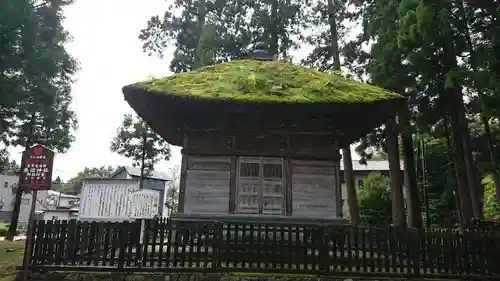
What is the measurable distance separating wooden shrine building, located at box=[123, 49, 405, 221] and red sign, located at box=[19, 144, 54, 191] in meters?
2.57

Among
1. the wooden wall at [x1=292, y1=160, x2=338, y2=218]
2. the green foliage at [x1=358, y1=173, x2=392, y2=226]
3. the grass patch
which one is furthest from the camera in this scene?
the green foliage at [x1=358, y1=173, x2=392, y2=226]

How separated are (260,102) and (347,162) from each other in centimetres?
1125

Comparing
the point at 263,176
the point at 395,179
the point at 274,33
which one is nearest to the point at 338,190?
the point at 263,176

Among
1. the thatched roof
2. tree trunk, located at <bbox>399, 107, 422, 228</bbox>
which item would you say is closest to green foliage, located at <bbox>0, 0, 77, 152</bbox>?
the thatched roof

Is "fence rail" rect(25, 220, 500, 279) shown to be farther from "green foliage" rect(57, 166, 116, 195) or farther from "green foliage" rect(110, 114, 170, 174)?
"green foliage" rect(57, 166, 116, 195)

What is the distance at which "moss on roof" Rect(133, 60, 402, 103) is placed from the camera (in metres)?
9.78

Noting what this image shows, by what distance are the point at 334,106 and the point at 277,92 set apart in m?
1.50

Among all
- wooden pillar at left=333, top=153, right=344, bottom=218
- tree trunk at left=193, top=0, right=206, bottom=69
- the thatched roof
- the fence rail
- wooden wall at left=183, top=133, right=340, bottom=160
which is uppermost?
tree trunk at left=193, top=0, right=206, bottom=69

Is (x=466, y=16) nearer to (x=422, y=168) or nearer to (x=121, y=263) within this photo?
(x=121, y=263)

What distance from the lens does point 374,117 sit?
35.9ft

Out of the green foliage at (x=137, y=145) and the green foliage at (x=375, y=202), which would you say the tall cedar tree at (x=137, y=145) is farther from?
the green foliage at (x=375, y=202)

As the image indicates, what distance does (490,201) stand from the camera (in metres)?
29.5

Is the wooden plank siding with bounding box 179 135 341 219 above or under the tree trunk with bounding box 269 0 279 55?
under

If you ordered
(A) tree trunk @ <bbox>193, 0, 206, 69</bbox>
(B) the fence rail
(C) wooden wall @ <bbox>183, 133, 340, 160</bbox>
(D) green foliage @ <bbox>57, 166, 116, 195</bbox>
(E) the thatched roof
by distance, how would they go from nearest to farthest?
(B) the fence rail
(E) the thatched roof
(C) wooden wall @ <bbox>183, 133, 340, 160</bbox>
(A) tree trunk @ <bbox>193, 0, 206, 69</bbox>
(D) green foliage @ <bbox>57, 166, 116, 195</bbox>
